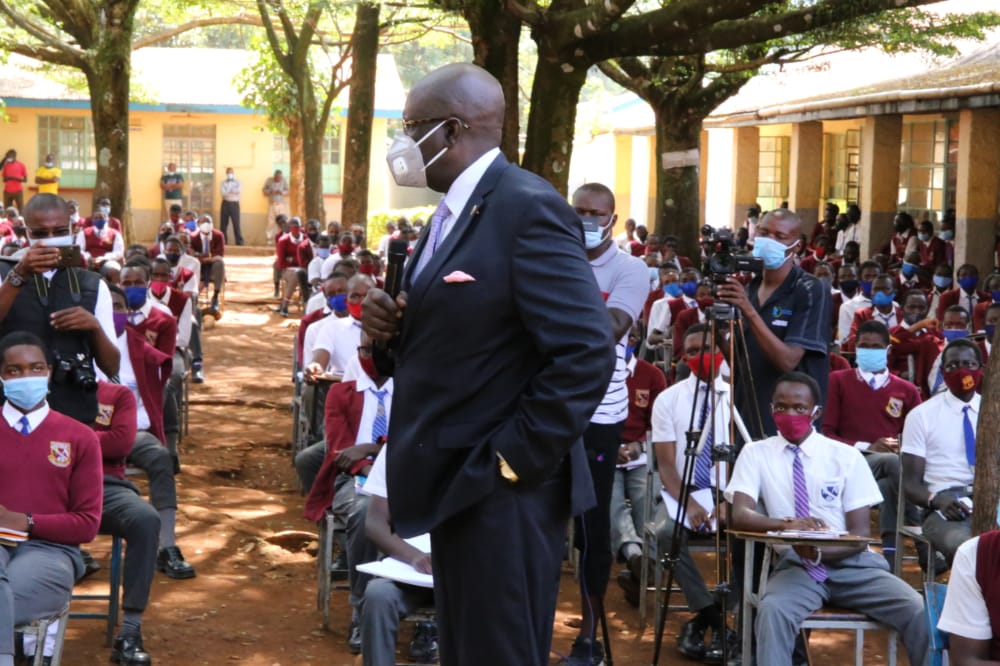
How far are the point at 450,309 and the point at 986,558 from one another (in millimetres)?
2226

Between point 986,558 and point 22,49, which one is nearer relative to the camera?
point 986,558

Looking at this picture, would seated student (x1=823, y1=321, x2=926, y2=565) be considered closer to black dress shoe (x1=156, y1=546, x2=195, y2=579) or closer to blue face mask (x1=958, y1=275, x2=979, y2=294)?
black dress shoe (x1=156, y1=546, x2=195, y2=579)

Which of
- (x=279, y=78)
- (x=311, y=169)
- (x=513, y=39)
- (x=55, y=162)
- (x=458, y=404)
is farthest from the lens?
(x=55, y=162)

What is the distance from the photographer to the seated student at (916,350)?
10.6 meters

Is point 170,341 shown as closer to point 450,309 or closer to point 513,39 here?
point 513,39

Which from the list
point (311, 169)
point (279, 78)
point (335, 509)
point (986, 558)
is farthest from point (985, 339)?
point (279, 78)

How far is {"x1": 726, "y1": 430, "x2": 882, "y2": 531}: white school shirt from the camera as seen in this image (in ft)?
20.5

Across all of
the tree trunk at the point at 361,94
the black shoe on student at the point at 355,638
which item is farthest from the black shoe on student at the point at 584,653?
the tree trunk at the point at 361,94

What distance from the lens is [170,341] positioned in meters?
9.94

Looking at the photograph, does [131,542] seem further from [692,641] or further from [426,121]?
[426,121]

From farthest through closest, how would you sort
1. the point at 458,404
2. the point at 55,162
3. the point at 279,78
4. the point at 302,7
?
the point at 55,162 → the point at 279,78 → the point at 302,7 → the point at 458,404

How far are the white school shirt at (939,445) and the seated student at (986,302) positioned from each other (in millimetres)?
4273

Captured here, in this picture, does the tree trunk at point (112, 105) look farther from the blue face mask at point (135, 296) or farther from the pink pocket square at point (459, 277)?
the pink pocket square at point (459, 277)

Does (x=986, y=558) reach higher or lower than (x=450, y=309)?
lower
